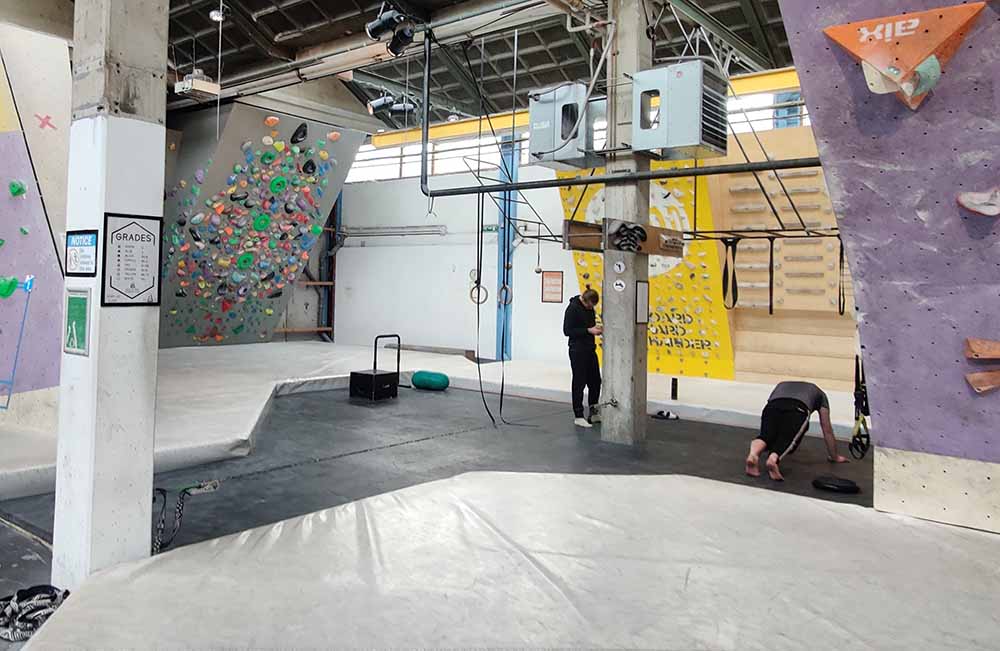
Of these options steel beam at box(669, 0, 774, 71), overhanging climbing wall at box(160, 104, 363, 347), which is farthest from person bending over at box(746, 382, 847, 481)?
overhanging climbing wall at box(160, 104, 363, 347)

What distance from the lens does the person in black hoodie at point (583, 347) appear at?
6.96 metres

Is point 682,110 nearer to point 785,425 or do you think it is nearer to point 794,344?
point 785,425

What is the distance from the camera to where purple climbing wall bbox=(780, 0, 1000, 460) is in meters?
3.16

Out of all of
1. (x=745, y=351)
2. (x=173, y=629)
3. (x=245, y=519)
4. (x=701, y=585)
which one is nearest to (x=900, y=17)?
(x=701, y=585)

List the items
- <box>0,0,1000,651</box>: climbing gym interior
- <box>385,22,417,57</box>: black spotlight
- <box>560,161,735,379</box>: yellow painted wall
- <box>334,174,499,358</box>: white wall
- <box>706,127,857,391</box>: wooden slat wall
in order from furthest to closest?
<box>334,174,499,358</box>: white wall, <box>560,161,735,379</box>: yellow painted wall, <box>706,127,857,391</box>: wooden slat wall, <box>385,22,417,57</box>: black spotlight, <box>0,0,1000,651</box>: climbing gym interior

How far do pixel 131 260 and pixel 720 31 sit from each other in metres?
6.85

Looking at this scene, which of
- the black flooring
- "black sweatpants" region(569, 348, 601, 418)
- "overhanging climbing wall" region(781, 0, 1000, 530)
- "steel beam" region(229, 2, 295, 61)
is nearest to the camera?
"overhanging climbing wall" region(781, 0, 1000, 530)

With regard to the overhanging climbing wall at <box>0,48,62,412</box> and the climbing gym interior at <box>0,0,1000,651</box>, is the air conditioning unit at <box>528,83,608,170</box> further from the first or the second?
the overhanging climbing wall at <box>0,48,62,412</box>

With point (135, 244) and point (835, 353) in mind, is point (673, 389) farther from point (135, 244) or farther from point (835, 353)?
point (135, 244)

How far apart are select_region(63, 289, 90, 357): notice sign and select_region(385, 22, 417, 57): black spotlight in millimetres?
4283

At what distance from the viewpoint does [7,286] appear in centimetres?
531

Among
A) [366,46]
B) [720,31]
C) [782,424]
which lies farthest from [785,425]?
[366,46]

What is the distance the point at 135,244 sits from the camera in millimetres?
2943

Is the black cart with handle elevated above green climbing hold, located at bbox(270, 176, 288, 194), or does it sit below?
below
